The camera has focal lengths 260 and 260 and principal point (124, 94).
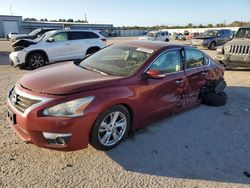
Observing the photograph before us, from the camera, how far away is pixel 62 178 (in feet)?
10.6

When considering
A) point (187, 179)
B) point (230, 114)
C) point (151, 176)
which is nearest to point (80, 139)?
point (151, 176)

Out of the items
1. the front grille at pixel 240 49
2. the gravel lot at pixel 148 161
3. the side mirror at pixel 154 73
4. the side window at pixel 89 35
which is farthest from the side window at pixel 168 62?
the side window at pixel 89 35

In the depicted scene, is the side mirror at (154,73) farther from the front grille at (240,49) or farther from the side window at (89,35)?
the side window at (89,35)

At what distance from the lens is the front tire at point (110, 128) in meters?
3.64

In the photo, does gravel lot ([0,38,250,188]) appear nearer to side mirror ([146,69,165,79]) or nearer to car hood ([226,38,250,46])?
side mirror ([146,69,165,79])

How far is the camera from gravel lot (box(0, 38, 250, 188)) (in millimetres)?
3240

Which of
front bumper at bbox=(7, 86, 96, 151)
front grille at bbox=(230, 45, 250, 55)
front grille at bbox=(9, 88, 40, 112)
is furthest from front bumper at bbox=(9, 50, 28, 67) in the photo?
front grille at bbox=(230, 45, 250, 55)

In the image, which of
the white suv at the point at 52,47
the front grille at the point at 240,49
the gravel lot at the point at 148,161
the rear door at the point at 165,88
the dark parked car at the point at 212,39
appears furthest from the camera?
the dark parked car at the point at 212,39

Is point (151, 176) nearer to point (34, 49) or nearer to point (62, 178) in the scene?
point (62, 178)

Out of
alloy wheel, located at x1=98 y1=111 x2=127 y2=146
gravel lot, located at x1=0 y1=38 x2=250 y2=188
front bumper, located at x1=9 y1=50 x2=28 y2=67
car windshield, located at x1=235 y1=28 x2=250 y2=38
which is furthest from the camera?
car windshield, located at x1=235 y1=28 x2=250 y2=38

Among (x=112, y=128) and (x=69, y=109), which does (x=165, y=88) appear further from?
(x=69, y=109)

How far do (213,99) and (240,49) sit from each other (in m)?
5.67

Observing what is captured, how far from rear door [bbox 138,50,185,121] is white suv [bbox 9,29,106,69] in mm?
7305

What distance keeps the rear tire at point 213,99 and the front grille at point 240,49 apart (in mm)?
5194
